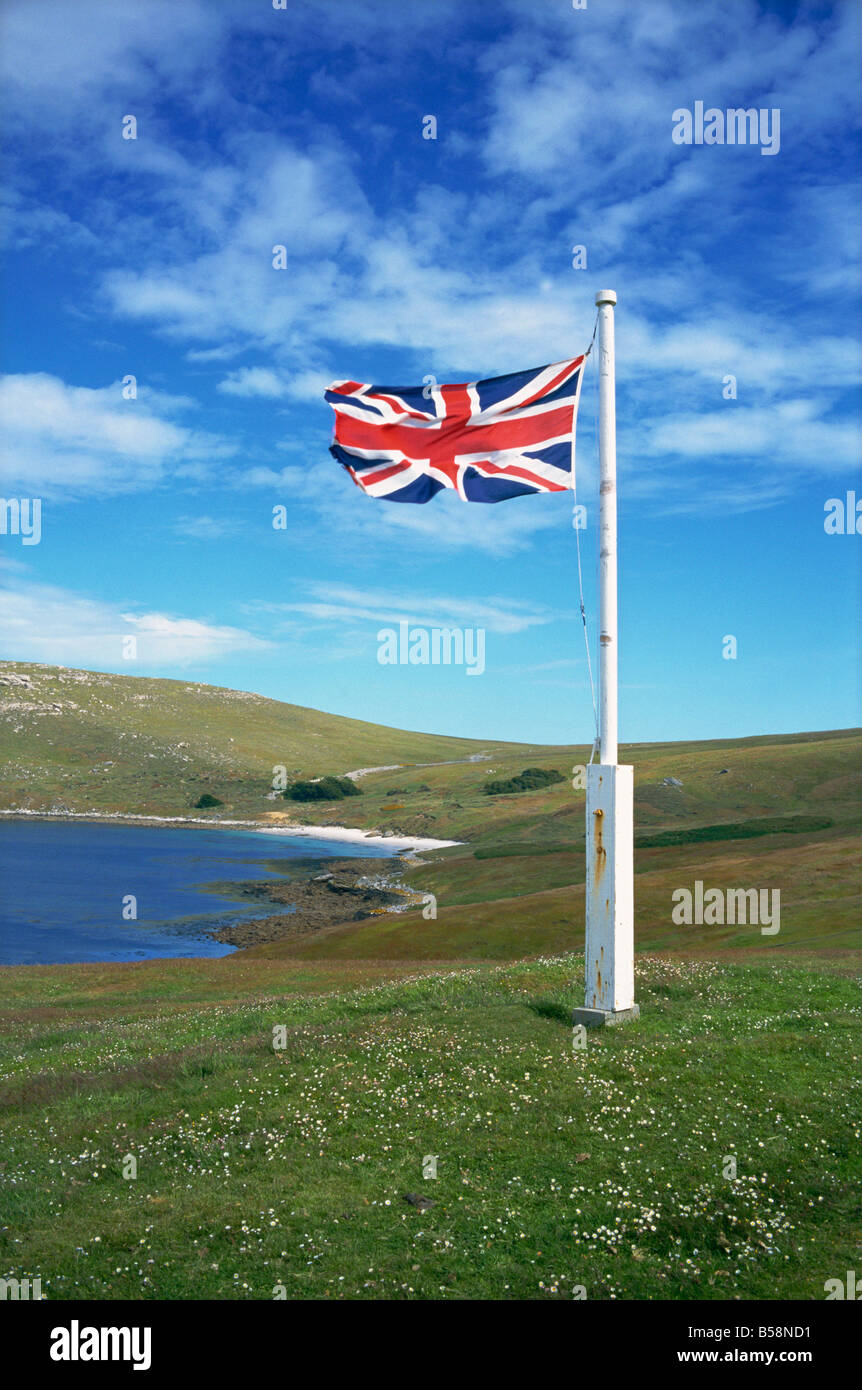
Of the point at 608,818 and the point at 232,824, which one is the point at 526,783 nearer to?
the point at 232,824

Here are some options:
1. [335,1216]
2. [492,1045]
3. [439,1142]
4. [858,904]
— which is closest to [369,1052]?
[492,1045]

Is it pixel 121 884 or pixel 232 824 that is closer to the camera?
pixel 121 884

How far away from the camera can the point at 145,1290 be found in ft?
32.9

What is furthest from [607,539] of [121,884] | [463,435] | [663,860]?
[121,884]

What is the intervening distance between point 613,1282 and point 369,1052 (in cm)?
805

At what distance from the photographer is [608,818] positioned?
56.4 ft

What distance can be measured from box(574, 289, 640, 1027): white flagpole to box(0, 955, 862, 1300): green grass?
0.94 metres

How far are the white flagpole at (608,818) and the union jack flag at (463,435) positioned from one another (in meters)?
0.92

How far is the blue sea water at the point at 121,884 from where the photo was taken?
70.3 meters

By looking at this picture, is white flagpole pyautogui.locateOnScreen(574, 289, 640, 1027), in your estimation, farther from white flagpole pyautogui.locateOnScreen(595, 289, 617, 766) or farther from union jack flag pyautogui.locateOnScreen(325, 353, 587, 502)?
union jack flag pyautogui.locateOnScreen(325, 353, 587, 502)

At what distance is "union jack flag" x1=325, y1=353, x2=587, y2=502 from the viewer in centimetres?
1741

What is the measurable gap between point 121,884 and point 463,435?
95.8 m

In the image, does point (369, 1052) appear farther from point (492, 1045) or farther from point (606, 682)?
point (606, 682)

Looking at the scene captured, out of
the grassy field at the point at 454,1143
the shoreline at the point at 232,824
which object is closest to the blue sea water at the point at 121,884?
the shoreline at the point at 232,824
